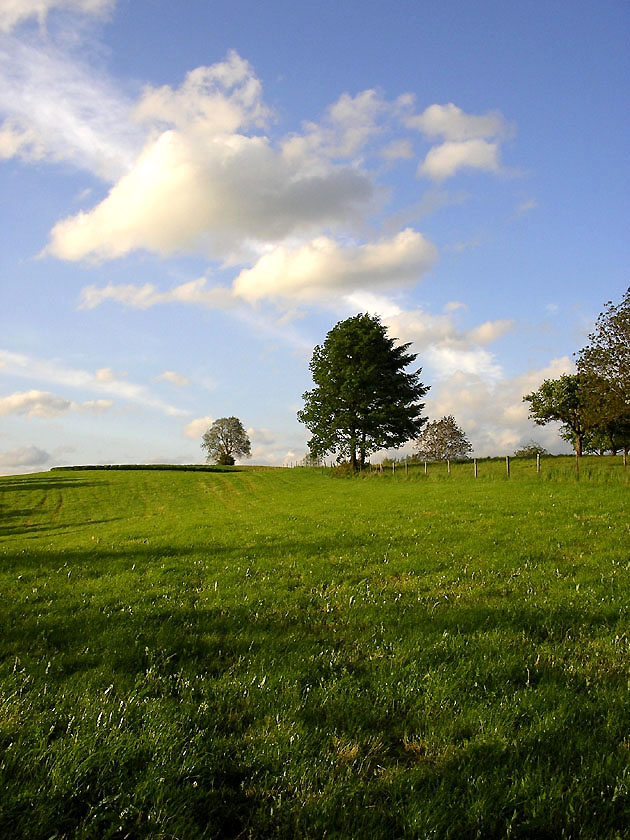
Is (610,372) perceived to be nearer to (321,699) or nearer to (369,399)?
(369,399)

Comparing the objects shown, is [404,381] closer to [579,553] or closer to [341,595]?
[579,553]

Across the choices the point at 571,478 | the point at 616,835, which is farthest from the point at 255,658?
the point at 571,478

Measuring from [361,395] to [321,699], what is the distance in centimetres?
6088

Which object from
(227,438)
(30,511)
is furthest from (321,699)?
(227,438)

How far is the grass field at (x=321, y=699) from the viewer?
4.05 metres

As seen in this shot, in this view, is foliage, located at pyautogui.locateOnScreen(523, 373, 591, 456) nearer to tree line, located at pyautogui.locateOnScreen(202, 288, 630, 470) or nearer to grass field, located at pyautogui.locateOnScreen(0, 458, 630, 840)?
tree line, located at pyautogui.locateOnScreen(202, 288, 630, 470)

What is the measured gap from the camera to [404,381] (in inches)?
2741

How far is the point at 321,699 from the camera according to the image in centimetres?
578

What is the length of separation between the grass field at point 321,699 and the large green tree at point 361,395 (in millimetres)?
52140

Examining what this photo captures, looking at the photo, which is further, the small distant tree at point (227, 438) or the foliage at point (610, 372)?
the small distant tree at point (227, 438)

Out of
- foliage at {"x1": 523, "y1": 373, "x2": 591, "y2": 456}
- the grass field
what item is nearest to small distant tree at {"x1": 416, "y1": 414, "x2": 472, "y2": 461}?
foliage at {"x1": 523, "y1": 373, "x2": 591, "y2": 456}

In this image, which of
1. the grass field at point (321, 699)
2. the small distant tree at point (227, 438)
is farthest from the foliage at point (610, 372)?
the small distant tree at point (227, 438)

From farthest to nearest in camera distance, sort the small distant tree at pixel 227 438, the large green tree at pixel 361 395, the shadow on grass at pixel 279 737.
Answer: the small distant tree at pixel 227 438 → the large green tree at pixel 361 395 → the shadow on grass at pixel 279 737

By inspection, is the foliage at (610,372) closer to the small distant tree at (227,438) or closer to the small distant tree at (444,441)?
the small distant tree at (444,441)
